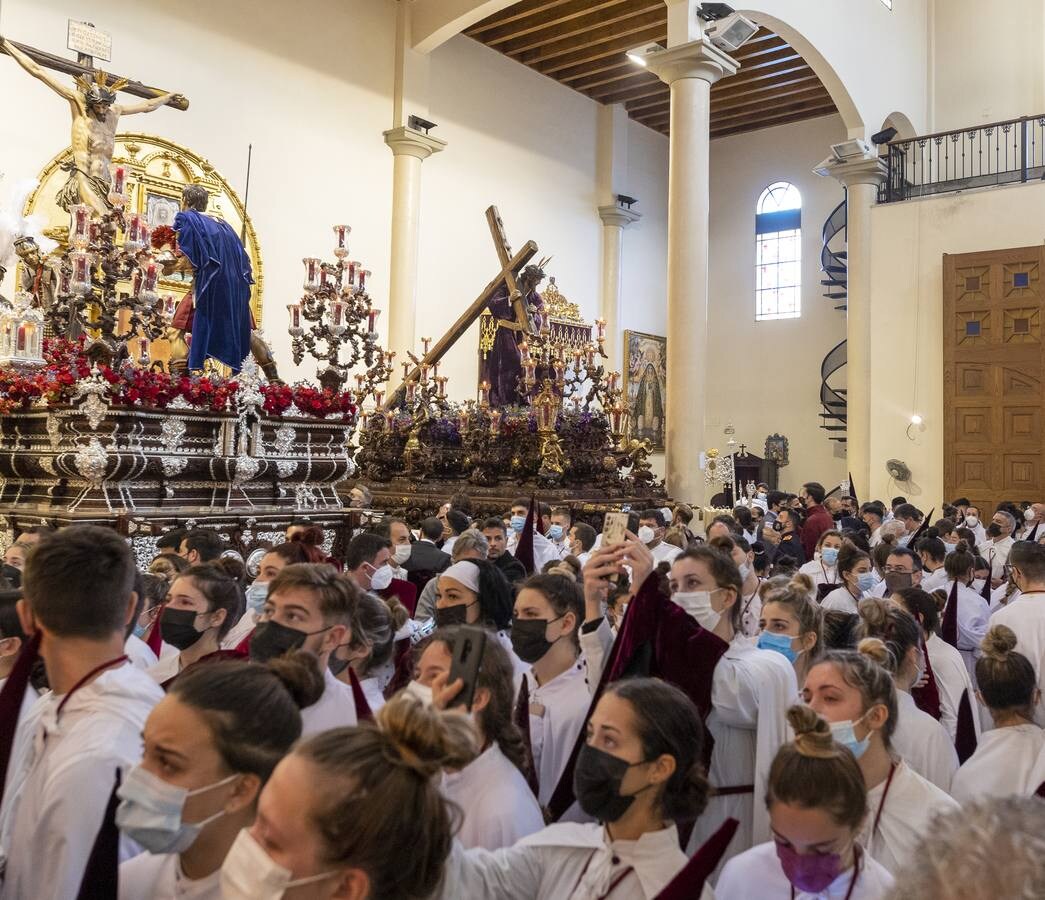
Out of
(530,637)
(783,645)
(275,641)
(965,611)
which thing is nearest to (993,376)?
(965,611)

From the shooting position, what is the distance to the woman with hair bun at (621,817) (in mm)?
2457

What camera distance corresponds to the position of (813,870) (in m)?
2.51

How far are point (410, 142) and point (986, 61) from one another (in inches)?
505

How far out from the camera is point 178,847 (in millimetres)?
2248

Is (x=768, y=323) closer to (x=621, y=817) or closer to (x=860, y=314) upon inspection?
(x=860, y=314)

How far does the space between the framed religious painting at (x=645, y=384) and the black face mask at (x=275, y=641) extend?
21.9 m

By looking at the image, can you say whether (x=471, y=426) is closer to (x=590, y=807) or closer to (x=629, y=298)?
(x=629, y=298)

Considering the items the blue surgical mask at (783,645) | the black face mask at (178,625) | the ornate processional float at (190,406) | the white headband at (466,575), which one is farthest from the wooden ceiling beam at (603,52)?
the black face mask at (178,625)

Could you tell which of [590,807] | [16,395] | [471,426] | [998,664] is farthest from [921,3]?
[590,807]

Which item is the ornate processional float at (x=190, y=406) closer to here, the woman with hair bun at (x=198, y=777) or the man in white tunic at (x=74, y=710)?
the man in white tunic at (x=74, y=710)

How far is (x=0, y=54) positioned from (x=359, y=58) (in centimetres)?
705

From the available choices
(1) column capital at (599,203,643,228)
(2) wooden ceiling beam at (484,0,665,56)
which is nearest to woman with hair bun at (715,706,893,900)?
(2) wooden ceiling beam at (484,0,665,56)

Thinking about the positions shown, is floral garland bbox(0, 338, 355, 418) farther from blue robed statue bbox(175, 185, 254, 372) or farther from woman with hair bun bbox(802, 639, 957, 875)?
woman with hair bun bbox(802, 639, 957, 875)

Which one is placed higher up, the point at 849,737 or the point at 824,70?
the point at 824,70
